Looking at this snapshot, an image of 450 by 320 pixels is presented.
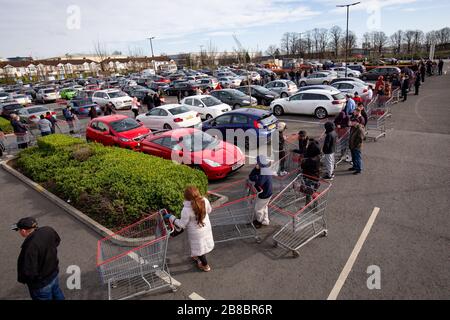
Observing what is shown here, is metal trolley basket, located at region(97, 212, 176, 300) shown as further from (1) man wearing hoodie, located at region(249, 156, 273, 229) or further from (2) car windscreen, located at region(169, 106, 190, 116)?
(2) car windscreen, located at region(169, 106, 190, 116)

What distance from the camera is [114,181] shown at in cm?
769

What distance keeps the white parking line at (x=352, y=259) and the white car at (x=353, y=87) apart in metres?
13.8

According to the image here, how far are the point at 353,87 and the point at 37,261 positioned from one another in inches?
757

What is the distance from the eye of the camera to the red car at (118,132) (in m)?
11.9

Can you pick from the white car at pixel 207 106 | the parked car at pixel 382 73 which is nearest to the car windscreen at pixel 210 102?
the white car at pixel 207 106

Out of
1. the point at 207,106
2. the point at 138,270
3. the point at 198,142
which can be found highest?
the point at 207,106

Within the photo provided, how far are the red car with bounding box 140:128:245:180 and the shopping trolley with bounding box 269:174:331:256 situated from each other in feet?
8.63

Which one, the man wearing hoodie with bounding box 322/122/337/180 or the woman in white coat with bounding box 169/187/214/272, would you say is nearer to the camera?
the woman in white coat with bounding box 169/187/214/272

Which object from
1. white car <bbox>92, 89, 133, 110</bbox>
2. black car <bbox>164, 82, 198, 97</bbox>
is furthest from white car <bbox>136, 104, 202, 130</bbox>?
black car <bbox>164, 82, 198, 97</bbox>

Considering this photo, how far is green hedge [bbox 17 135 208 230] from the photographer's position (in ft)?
22.2

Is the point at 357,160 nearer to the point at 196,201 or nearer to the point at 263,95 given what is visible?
the point at 196,201

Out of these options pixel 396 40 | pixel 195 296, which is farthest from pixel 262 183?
pixel 396 40

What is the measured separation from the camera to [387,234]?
5977 millimetres
